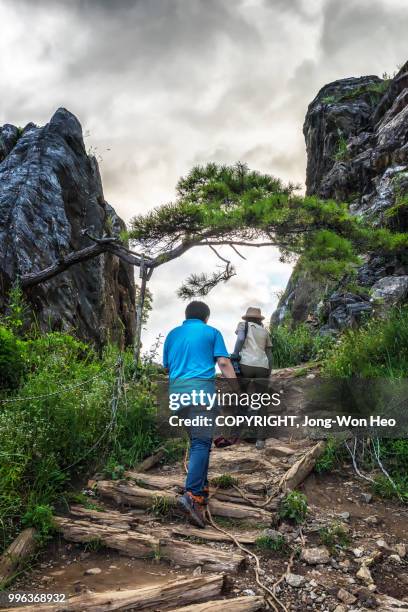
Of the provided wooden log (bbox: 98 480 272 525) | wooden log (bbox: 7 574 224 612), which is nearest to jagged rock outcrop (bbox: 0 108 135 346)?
wooden log (bbox: 98 480 272 525)

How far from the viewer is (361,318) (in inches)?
459

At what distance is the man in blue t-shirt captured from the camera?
4.23 meters

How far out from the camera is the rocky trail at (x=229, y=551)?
3.13 m

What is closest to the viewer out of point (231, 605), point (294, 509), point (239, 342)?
point (231, 605)

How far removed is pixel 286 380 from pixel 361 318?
3582mm

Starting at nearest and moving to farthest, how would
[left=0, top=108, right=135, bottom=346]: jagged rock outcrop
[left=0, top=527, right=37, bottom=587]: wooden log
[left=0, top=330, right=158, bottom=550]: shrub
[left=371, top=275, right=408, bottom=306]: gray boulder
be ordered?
[left=0, top=527, right=37, bottom=587]: wooden log < [left=0, top=330, right=158, bottom=550]: shrub < [left=371, top=275, right=408, bottom=306]: gray boulder < [left=0, top=108, right=135, bottom=346]: jagged rock outcrop

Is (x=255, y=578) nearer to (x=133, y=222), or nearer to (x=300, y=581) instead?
(x=300, y=581)

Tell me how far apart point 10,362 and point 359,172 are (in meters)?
15.7

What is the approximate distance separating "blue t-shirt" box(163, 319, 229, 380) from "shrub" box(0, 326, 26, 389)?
8.84 feet

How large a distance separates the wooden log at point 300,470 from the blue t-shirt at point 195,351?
1430 mm

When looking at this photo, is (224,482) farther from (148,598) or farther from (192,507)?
(148,598)

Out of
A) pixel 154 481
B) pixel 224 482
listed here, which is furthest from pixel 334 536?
pixel 154 481

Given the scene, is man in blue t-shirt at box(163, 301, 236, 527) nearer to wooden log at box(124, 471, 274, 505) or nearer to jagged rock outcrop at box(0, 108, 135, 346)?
wooden log at box(124, 471, 274, 505)

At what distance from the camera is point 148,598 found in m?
3.00
